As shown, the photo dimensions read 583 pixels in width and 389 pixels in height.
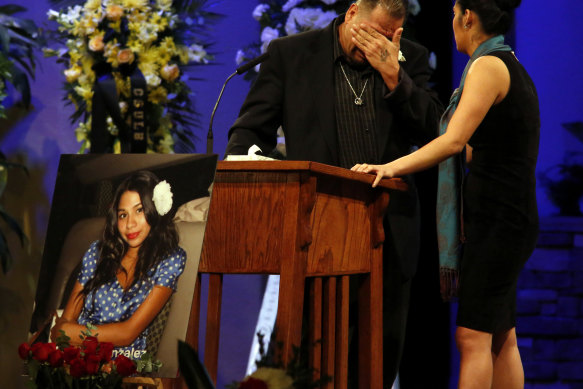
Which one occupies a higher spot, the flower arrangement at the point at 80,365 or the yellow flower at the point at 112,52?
the yellow flower at the point at 112,52

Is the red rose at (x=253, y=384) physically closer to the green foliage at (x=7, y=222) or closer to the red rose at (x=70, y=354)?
the red rose at (x=70, y=354)

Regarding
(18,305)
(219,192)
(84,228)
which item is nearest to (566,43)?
(219,192)

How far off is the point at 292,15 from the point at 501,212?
1.56 metres

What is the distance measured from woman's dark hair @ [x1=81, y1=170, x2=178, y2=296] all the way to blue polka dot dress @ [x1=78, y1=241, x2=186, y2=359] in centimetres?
1

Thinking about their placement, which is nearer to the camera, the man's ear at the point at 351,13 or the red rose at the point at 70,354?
the red rose at the point at 70,354

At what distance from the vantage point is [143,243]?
160 centimetres

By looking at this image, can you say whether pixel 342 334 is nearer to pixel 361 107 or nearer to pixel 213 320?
pixel 213 320

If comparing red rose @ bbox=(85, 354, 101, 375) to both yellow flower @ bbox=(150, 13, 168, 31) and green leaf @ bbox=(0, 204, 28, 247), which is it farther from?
green leaf @ bbox=(0, 204, 28, 247)

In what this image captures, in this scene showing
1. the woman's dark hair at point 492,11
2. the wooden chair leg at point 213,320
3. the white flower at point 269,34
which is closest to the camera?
the wooden chair leg at point 213,320

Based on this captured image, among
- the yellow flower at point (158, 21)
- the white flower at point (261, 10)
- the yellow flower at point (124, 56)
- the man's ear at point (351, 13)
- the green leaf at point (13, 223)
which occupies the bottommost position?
the green leaf at point (13, 223)

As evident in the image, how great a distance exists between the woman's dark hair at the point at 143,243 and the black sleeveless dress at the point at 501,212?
0.93m

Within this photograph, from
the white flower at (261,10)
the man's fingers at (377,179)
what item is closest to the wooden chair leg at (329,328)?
the man's fingers at (377,179)

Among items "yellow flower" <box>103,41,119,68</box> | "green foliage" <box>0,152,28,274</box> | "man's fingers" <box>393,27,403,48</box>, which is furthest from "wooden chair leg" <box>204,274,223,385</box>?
"green foliage" <box>0,152,28,274</box>

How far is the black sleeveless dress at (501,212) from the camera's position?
2.05 m
